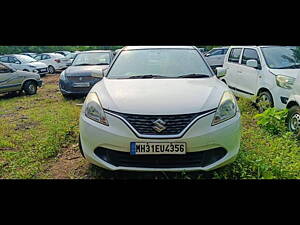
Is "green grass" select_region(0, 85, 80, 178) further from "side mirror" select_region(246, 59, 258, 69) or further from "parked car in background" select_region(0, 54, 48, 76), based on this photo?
"parked car in background" select_region(0, 54, 48, 76)

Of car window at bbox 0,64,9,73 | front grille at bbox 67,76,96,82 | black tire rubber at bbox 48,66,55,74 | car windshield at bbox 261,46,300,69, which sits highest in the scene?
car windshield at bbox 261,46,300,69

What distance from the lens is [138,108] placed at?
9.37 ft

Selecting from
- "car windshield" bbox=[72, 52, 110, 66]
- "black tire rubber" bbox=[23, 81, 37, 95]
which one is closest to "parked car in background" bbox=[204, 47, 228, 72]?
"car windshield" bbox=[72, 52, 110, 66]

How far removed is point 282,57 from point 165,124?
4076mm

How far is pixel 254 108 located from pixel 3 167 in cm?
497

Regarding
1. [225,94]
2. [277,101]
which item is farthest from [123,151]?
[277,101]

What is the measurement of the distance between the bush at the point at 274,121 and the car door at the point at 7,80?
26.0 feet

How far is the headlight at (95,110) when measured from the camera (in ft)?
9.63

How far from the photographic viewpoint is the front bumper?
9.09ft

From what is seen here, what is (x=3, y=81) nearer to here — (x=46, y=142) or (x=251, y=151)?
A: (x=46, y=142)

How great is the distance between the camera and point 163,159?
110 inches

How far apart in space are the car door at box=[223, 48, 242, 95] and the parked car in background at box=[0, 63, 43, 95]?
6.67m

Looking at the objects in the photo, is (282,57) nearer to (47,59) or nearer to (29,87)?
(29,87)

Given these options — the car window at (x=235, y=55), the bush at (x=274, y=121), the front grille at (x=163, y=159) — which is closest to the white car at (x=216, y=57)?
the car window at (x=235, y=55)
